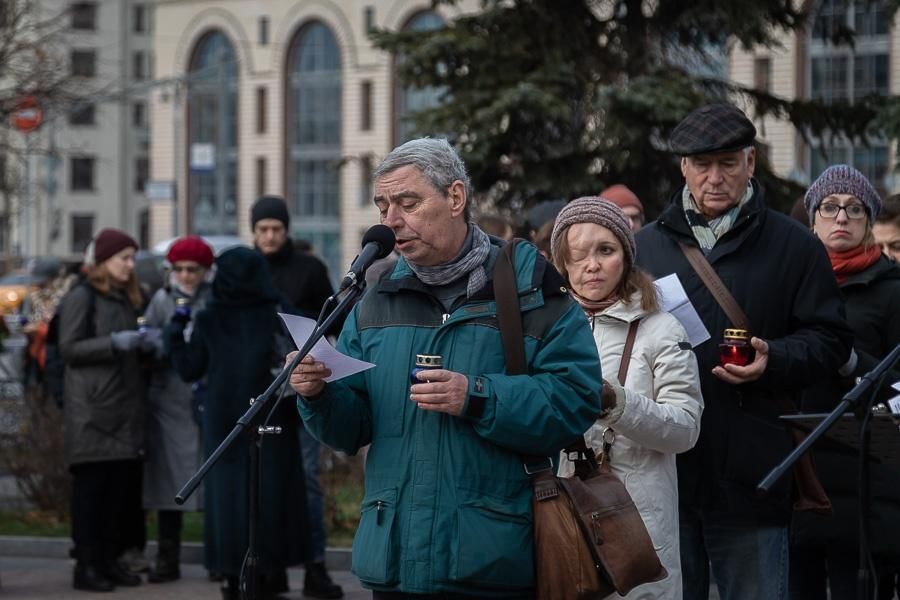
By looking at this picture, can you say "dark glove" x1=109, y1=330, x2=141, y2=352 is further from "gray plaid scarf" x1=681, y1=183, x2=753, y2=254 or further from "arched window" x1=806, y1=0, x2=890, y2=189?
"arched window" x1=806, y1=0, x2=890, y2=189

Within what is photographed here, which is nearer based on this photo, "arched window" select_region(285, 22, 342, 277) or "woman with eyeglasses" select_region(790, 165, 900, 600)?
"woman with eyeglasses" select_region(790, 165, 900, 600)

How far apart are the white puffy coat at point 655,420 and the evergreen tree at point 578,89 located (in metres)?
9.93

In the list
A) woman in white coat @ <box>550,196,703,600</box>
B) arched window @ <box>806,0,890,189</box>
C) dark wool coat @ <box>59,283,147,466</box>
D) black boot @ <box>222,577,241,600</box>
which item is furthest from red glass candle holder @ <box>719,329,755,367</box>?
arched window @ <box>806,0,890,189</box>

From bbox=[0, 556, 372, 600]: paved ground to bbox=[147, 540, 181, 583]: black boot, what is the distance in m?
0.06

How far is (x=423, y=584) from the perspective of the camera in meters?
4.59

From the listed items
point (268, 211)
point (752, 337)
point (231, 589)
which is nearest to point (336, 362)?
point (752, 337)

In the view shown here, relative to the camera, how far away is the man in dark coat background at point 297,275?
10016 millimetres

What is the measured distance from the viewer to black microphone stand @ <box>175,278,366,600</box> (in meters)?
4.54

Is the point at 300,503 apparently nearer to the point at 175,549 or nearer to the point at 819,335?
the point at 175,549

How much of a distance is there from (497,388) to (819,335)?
1721 mm

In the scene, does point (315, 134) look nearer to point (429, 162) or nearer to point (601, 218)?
point (601, 218)

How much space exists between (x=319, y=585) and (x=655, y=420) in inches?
189

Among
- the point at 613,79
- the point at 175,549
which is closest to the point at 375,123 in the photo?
the point at 613,79

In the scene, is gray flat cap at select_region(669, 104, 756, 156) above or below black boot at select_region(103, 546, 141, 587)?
above
